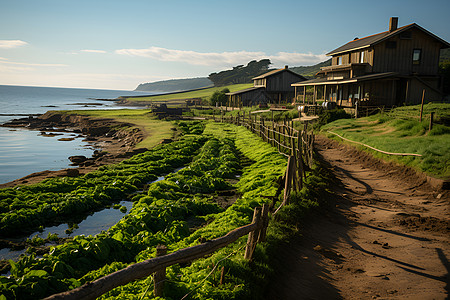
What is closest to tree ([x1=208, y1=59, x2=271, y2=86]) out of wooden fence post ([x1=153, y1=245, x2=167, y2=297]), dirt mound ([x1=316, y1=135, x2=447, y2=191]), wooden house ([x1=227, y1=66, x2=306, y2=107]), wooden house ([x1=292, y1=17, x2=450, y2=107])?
wooden house ([x1=227, y1=66, x2=306, y2=107])

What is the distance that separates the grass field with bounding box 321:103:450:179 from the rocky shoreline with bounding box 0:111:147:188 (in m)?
17.5

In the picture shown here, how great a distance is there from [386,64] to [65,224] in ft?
122

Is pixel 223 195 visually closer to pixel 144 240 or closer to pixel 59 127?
pixel 144 240

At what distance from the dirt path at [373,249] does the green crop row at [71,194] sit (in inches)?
363

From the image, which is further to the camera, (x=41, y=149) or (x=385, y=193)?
(x=41, y=149)

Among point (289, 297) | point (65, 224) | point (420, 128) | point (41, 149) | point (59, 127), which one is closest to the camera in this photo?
point (289, 297)

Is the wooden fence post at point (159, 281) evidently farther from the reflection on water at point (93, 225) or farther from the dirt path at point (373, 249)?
the reflection on water at point (93, 225)

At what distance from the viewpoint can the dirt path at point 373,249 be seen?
7.47m

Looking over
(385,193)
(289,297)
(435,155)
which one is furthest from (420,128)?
(289,297)

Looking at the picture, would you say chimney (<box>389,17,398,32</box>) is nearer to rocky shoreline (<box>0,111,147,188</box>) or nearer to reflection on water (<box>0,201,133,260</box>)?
rocky shoreline (<box>0,111,147,188</box>)

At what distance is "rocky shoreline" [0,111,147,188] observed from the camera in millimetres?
20844

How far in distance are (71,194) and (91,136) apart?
31999 millimetres

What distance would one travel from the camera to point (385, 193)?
15.1 meters

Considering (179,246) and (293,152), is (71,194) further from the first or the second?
(293,152)
